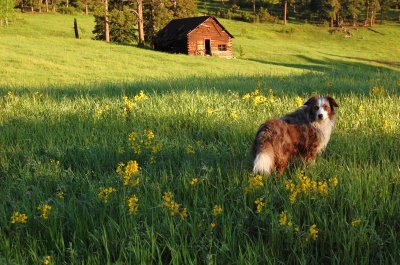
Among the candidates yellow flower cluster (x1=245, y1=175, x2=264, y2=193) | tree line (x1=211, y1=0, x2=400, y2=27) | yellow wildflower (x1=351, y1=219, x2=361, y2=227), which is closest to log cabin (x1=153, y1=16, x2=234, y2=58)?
tree line (x1=211, y1=0, x2=400, y2=27)

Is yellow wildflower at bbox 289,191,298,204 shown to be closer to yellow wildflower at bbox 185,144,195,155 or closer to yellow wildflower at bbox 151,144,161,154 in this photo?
yellow wildflower at bbox 185,144,195,155

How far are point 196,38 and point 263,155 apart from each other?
51.9 metres

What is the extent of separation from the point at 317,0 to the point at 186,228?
341ft

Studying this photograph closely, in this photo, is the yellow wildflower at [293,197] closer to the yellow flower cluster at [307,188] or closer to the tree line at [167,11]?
the yellow flower cluster at [307,188]

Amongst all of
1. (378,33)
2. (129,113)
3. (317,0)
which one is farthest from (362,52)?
(129,113)

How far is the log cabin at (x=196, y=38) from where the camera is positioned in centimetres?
5384

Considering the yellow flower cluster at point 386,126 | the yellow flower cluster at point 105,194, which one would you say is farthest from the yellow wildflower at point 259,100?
the yellow flower cluster at point 105,194

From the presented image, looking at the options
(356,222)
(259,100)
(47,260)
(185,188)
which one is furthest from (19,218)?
(259,100)

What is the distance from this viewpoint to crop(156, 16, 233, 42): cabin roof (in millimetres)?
54031

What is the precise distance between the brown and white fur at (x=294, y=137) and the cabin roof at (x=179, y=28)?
4960 centimetres

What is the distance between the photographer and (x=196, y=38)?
54.2 meters

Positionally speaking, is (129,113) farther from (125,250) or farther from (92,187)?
(125,250)

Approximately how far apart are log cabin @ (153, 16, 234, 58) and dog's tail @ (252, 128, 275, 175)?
165 ft

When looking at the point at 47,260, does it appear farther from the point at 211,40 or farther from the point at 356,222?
the point at 211,40
